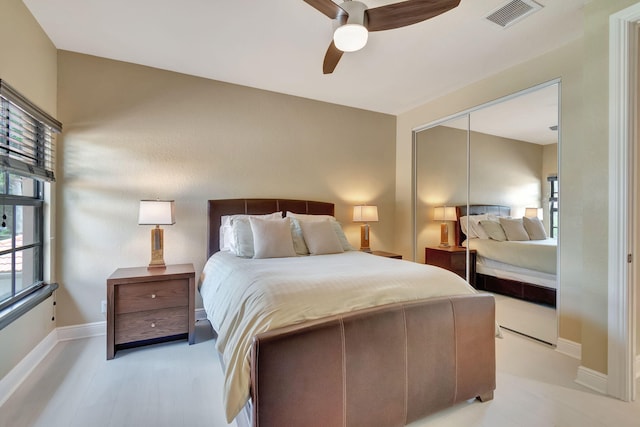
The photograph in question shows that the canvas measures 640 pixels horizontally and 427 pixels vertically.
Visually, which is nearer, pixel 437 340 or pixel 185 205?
pixel 437 340

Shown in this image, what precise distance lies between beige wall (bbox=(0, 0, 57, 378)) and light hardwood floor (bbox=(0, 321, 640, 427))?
0.24m

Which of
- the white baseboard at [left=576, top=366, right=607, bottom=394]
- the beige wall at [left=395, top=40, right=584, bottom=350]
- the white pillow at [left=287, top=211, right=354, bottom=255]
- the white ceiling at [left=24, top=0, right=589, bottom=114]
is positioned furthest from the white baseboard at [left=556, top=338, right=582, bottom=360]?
the white ceiling at [left=24, top=0, right=589, bottom=114]

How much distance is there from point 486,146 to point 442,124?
2.29ft

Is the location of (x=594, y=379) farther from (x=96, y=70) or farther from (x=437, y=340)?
(x=96, y=70)

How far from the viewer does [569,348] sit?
8.04ft

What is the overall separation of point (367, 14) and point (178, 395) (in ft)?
8.65

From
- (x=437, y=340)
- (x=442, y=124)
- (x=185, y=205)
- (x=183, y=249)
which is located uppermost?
(x=442, y=124)

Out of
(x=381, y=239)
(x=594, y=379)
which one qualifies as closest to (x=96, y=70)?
(x=381, y=239)

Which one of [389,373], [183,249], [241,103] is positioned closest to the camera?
[389,373]

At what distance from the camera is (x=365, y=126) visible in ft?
13.8

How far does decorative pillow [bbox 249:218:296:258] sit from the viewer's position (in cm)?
264

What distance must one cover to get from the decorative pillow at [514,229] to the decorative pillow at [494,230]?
49 millimetres

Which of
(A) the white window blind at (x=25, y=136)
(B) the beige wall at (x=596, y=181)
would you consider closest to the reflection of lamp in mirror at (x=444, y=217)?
(B) the beige wall at (x=596, y=181)

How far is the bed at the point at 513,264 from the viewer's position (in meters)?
2.66
